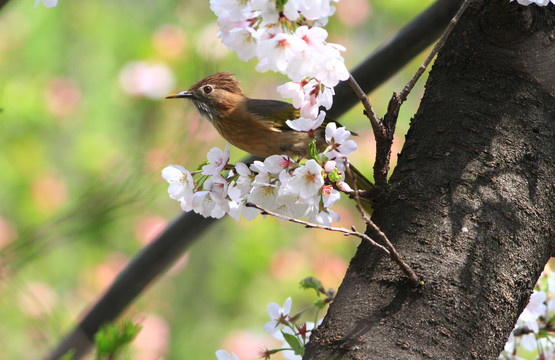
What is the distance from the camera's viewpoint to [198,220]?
67.8 inches

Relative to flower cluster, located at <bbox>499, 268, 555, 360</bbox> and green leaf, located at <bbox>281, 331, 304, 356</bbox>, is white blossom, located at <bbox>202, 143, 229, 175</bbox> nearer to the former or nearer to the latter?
green leaf, located at <bbox>281, 331, 304, 356</bbox>

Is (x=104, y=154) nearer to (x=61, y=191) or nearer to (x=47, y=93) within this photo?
(x=61, y=191)

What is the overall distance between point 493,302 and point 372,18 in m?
4.78

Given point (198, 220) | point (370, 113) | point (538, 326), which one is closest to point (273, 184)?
point (370, 113)

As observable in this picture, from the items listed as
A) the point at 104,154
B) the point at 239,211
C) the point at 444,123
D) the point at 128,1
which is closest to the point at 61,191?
the point at 104,154

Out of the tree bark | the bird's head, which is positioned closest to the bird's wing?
the bird's head

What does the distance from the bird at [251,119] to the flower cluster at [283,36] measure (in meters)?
0.73

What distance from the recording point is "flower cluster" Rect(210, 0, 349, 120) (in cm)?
98

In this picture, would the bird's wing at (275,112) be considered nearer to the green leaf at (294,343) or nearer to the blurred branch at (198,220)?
the blurred branch at (198,220)

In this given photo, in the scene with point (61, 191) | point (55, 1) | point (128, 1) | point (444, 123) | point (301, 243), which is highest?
point (55, 1)

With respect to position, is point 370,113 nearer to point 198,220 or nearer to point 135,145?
point 198,220

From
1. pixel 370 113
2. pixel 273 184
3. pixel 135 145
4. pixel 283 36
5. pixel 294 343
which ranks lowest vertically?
pixel 135 145

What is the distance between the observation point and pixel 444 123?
1244 mm

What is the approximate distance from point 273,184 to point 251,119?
89 cm
